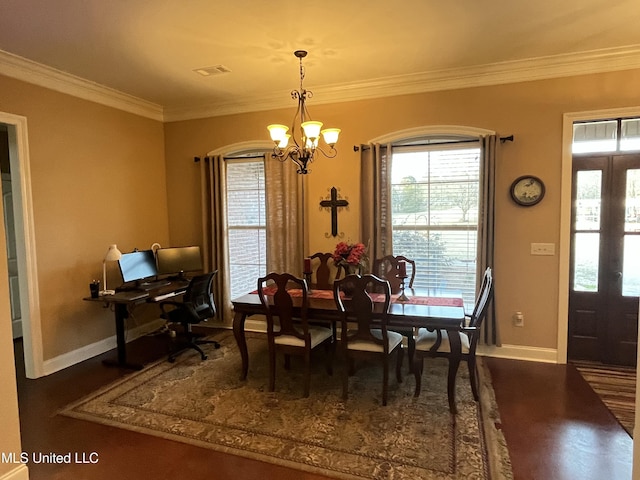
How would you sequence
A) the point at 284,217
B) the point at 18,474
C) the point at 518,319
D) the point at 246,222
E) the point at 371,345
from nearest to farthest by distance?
1. the point at 18,474
2. the point at 371,345
3. the point at 518,319
4. the point at 284,217
5. the point at 246,222

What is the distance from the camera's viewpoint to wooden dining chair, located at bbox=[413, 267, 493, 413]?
2900 mm

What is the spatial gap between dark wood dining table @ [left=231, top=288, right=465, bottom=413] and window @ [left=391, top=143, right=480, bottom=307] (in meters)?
0.53

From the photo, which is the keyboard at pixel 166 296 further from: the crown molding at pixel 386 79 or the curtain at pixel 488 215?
the curtain at pixel 488 215

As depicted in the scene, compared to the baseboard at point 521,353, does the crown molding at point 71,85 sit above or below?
above

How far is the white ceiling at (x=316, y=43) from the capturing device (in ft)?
8.67

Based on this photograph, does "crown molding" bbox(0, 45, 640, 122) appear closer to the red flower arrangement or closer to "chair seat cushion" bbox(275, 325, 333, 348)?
the red flower arrangement

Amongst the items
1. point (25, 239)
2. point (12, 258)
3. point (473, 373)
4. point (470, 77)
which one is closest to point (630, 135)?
point (470, 77)

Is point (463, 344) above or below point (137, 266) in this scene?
below

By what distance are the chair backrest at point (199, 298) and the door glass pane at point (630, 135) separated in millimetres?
4122

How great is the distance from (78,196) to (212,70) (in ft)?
6.18

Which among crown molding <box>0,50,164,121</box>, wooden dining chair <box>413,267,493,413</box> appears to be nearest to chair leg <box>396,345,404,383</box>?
wooden dining chair <box>413,267,493,413</box>

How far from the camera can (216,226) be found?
193 inches

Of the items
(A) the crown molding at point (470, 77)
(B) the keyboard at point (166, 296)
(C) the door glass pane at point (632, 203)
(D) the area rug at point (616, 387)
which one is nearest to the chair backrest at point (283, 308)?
(B) the keyboard at point (166, 296)

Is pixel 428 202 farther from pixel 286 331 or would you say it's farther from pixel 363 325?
pixel 286 331
